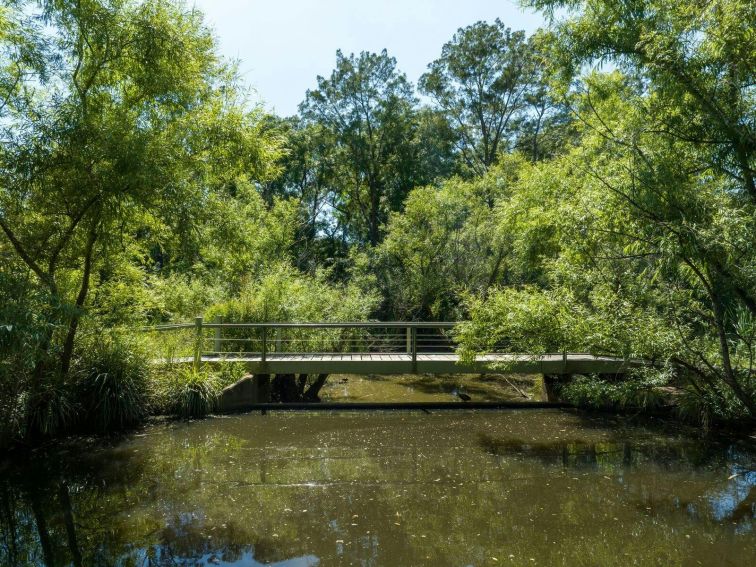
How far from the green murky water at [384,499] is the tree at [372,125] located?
2106cm

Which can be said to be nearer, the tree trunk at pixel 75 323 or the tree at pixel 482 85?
the tree trunk at pixel 75 323

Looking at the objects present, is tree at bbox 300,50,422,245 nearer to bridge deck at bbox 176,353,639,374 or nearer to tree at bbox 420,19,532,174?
tree at bbox 420,19,532,174

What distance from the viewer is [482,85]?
29.2 meters

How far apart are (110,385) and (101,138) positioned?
384cm

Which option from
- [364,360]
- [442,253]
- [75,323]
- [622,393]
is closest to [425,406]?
[364,360]

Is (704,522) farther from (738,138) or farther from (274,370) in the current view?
(274,370)

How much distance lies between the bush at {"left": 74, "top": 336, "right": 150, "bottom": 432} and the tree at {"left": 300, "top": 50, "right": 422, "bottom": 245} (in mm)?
20215

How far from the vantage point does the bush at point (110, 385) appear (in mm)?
8680

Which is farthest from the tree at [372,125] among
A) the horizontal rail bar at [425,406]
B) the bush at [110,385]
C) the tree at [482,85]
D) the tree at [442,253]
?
the bush at [110,385]

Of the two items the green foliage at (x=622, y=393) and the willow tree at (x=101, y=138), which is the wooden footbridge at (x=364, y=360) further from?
the willow tree at (x=101, y=138)

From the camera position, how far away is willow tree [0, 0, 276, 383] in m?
7.08

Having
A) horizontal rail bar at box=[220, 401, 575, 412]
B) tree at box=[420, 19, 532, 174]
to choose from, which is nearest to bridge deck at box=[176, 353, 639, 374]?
horizontal rail bar at box=[220, 401, 575, 412]

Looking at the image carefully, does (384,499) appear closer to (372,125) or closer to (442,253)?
(442,253)

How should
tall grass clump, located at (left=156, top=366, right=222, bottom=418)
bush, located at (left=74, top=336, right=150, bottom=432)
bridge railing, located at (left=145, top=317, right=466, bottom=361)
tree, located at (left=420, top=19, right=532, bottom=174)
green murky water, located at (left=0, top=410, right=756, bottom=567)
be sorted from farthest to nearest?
tree, located at (left=420, top=19, right=532, bottom=174), bridge railing, located at (left=145, top=317, right=466, bottom=361), tall grass clump, located at (left=156, top=366, right=222, bottom=418), bush, located at (left=74, top=336, right=150, bottom=432), green murky water, located at (left=0, top=410, right=756, bottom=567)
